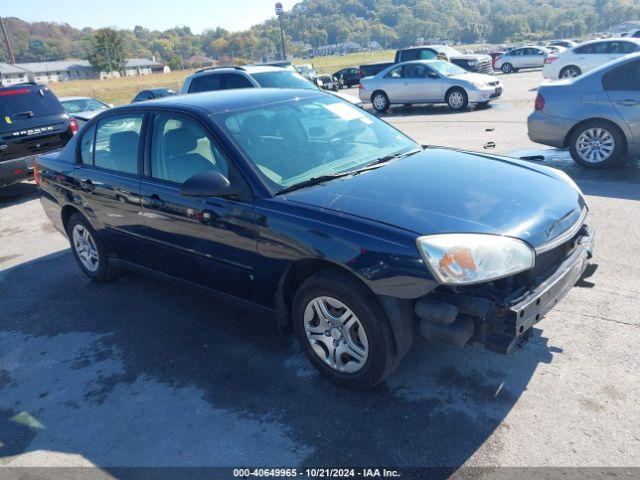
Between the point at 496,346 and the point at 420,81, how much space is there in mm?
14522

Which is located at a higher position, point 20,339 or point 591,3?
point 591,3

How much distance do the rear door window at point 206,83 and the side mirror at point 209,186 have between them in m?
8.83

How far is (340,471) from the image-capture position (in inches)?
103

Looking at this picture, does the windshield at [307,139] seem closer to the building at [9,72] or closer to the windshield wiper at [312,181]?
the windshield wiper at [312,181]

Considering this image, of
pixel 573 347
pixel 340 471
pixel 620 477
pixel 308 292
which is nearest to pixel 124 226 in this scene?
pixel 308 292

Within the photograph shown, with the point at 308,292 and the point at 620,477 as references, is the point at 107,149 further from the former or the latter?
the point at 620,477

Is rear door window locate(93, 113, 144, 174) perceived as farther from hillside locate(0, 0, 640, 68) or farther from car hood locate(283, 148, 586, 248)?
hillside locate(0, 0, 640, 68)

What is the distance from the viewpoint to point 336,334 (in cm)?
316

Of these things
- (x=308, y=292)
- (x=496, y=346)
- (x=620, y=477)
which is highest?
(x=308, y=292)

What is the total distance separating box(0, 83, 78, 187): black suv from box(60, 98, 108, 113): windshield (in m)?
3.81

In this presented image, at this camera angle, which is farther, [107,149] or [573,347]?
[107,149]

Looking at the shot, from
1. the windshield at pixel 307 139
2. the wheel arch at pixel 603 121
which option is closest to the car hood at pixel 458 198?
the windshield at pixel 307 139

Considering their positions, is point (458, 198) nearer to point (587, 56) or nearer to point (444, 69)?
point (444, 69)

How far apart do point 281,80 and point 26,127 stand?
5.23 metres
